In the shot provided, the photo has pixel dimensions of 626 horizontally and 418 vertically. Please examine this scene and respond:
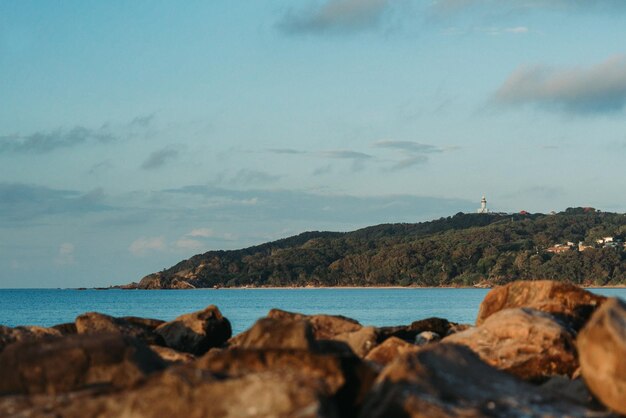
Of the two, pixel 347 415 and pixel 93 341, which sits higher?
pixel 93 341

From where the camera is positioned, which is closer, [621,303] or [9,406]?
[9,406]

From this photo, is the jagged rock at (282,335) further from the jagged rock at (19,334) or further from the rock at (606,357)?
the jagged rock at (19,334)

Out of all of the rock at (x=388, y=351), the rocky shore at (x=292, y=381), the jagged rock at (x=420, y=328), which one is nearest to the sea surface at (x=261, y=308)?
the jagged rock at (x=420, y=328)

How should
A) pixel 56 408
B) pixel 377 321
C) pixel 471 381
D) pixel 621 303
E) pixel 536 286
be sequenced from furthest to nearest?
pixel 377 321 < pixel 536 286 < pixel 621 303 < pixel 471 381 < pixel 56 408

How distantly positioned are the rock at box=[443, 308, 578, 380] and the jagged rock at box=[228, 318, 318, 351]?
3775 mm

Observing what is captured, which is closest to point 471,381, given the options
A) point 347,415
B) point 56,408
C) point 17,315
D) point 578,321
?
point 347,415

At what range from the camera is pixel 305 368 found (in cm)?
862

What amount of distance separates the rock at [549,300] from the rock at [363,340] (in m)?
2.45

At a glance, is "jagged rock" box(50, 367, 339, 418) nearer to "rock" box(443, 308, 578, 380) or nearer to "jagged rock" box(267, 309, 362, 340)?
"rock" box(443, 308, 578, 380)

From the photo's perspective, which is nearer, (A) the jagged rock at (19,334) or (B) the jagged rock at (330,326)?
(A) the jagged rock at (19,334)

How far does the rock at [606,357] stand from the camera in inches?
321

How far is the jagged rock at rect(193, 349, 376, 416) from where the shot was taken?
8.55 metres

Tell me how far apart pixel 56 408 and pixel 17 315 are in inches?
3222

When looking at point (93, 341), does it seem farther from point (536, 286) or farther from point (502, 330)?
point (536, 286)
